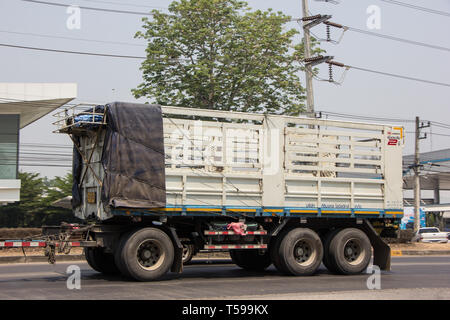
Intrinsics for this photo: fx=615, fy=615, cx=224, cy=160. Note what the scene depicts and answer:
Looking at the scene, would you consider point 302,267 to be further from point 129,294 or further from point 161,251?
point 129,294

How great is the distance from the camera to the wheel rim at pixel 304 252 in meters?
14.8

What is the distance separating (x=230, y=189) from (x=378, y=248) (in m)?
4.71

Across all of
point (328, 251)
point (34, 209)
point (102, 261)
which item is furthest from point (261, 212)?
point (34, 209)

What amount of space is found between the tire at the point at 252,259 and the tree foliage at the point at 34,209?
103 ft

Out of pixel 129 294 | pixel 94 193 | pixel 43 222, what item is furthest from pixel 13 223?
pixel 129 294

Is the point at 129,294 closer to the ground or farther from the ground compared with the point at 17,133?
closer to the ground

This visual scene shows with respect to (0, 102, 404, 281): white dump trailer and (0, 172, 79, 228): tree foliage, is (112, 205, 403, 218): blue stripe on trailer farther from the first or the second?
(0, 172, 79, 228): tree foliage

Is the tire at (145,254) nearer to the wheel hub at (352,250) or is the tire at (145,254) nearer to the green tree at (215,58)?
the wheel hub at (352,250)

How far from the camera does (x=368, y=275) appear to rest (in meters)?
15.5

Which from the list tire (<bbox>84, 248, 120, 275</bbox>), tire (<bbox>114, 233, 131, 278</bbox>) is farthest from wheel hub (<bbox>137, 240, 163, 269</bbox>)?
tire (<bbox>84, 248, 120, 275</bbox>)

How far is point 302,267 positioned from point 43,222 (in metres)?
35.1

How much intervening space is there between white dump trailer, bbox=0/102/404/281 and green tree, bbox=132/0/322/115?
1238 centimetres

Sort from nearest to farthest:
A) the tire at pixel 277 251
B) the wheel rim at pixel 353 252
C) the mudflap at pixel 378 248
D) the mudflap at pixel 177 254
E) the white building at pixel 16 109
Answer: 1. the mudflap at pixel 177 254
2. the tire at pixel 277 251
3. the wheel rim at pixel 353 252
4. the mudflap at pixel 378 248
5. the white building at pixel 16 109

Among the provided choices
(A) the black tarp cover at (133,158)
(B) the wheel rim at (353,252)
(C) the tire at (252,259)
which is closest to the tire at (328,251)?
(B) the wheel rim at (353,252)
